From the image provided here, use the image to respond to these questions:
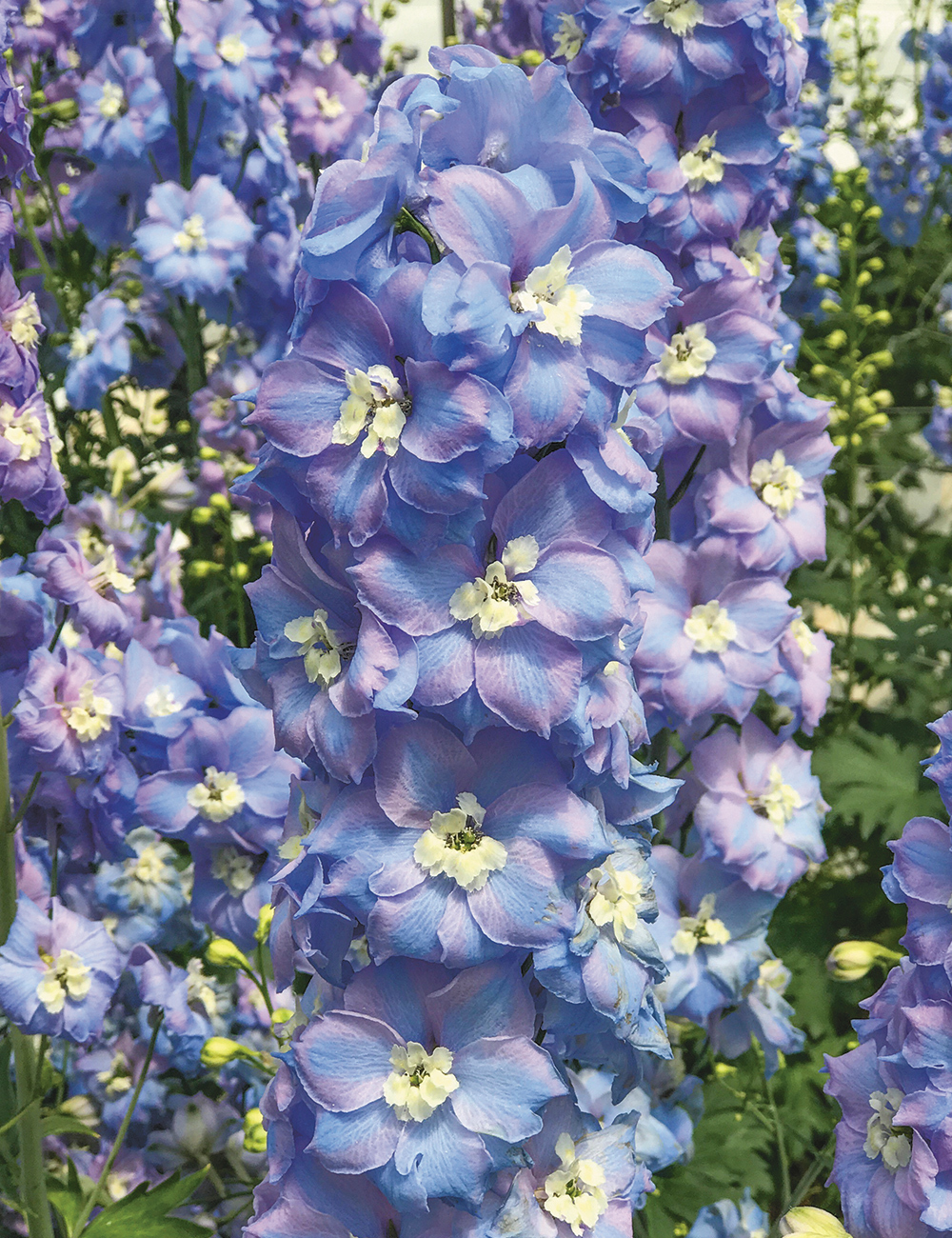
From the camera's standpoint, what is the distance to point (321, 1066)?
3.03ft

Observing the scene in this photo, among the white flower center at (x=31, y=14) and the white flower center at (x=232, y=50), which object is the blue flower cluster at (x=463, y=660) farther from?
the white flower center at (x=31, y=14)

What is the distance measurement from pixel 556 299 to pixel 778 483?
0.73 metres

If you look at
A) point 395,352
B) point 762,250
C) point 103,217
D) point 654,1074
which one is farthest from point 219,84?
point 654,1074

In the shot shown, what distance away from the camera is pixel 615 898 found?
1018 mm

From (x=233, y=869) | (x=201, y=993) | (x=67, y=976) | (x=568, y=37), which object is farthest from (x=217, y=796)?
(x=568, y=37)

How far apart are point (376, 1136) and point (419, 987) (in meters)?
0.10

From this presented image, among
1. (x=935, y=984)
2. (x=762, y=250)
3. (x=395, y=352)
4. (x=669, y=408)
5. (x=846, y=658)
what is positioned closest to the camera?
(x=395, y=352)

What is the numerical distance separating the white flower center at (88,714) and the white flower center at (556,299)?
0.80m

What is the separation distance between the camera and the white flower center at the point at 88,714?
1.48 metres

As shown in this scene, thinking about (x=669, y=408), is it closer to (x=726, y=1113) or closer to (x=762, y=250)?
(x=762, y=250)

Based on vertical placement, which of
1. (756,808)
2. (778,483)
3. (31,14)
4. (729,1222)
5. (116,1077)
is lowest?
(116,1077)

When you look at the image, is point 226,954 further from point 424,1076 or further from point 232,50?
point 232,50

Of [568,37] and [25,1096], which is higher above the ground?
[568,37]

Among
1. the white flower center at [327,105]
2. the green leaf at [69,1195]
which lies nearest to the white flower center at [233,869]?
the green leaf at [69,1195]
